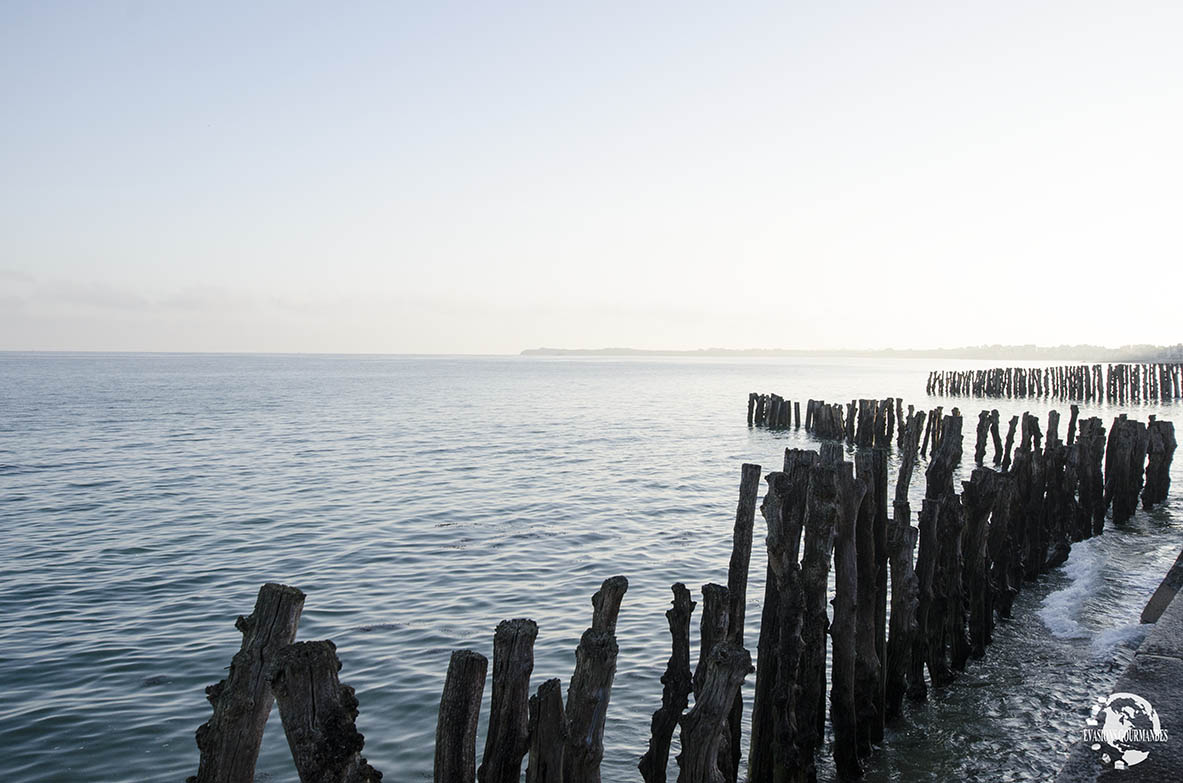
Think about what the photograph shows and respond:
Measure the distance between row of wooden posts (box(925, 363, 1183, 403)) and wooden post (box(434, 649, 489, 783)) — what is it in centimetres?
4336

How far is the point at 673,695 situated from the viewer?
5004mm

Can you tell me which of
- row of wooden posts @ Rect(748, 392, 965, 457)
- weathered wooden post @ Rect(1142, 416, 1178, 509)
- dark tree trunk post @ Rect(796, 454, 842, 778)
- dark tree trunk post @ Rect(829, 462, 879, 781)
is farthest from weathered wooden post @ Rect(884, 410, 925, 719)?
row of wooden posts @ Rect(748, 392, 965, 457)

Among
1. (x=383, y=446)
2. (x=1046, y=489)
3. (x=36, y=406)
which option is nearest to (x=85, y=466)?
(x=383, y=446)

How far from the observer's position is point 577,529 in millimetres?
15156

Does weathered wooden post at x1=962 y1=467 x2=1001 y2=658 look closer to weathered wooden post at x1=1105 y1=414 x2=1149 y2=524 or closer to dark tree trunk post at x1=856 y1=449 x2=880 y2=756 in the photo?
dark tree trunk post at x1=856 y1=449 x2=880 y2=756

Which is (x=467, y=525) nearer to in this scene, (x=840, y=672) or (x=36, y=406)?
(x=840, y=672)

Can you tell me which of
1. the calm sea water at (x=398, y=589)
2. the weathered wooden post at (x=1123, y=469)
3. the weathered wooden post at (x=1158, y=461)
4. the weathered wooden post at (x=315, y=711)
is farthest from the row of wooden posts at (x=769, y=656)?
the weathered wooden post at (x=1158, y=461)

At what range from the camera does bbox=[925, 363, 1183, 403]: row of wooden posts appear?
40.6 m

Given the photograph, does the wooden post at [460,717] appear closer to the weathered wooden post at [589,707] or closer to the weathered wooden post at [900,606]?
the weathered wooden post at [589,707]

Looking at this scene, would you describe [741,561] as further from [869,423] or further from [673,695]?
[869,423]

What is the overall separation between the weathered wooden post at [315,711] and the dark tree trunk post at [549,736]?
1.07m

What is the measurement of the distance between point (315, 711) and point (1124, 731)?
4.12m

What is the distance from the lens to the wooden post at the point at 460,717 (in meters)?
3.79

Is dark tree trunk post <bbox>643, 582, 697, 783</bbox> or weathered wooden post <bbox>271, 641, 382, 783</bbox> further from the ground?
weathered wooden post <bbox>271, 641, 382, 783</bbox>
